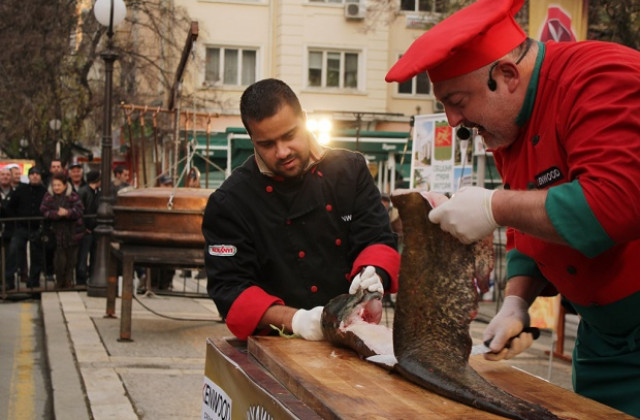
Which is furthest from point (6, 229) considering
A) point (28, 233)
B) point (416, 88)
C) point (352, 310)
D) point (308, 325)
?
point (416, 88)

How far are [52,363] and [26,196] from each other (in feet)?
25.5

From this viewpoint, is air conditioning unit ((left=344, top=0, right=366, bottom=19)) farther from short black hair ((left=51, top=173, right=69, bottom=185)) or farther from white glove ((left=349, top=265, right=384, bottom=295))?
white glove ((left=349, top=265, right=384, bottom=295))

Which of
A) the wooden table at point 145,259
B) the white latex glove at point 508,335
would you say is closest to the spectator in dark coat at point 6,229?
the wooden table at point 145,259

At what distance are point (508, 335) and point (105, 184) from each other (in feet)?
38.4

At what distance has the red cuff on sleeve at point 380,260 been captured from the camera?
3596 mm

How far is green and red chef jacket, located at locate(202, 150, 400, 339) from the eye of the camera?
3.62 meters

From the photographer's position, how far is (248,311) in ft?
11.3

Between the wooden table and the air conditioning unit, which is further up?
the air conditioning unit

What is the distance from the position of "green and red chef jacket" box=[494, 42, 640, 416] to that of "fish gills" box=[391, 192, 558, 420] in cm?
31

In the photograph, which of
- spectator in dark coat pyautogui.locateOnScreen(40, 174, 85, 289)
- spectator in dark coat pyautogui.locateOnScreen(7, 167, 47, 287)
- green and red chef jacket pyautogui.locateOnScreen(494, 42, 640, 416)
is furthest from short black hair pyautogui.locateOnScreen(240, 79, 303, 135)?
spectator in dark coat pyautogui.locateOnScreen(7, 167, 47, 287)

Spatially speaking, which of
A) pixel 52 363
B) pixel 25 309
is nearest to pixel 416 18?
pixel 25 309

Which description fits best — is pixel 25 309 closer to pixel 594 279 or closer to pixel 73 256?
pixel 73 256

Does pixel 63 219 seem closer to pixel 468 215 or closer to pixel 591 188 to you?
pixel 468 215

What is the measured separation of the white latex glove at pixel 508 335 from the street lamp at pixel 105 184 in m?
10.8
